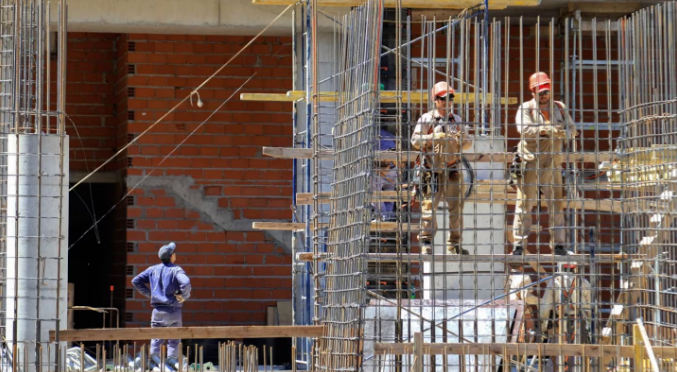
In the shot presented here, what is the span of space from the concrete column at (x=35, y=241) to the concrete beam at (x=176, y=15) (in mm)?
4110

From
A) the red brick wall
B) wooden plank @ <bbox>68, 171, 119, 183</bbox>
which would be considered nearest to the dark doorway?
wooden plank @ <bbox>68, 171, 119, 183</bbox>

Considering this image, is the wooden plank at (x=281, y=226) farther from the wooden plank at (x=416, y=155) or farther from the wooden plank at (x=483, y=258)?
the wooden plank at (x=483, y=258)

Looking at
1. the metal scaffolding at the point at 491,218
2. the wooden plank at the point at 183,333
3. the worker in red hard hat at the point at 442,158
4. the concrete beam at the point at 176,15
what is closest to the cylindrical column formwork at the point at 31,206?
the wooden plank at the point at 183,333

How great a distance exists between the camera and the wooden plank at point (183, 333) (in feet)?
28.6

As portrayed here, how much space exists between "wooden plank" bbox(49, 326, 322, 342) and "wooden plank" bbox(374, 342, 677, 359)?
1.14m

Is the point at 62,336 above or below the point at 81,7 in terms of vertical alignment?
below

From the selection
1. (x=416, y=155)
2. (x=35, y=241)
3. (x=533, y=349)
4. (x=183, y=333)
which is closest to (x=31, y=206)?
(x=35, y=241)

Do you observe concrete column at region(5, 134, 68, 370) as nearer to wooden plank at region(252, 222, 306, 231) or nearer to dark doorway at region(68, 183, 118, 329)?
wooden plank at region(252, 222, 306, 231)

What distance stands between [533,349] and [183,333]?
2.67 meters

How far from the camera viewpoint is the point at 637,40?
28.9ft

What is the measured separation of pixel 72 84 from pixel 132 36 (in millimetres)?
1489

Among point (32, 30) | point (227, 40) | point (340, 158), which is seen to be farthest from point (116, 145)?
point (340, 158)

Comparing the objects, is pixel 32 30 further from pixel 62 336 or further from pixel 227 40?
pixel 227 40

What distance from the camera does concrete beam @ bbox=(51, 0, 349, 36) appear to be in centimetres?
1297
